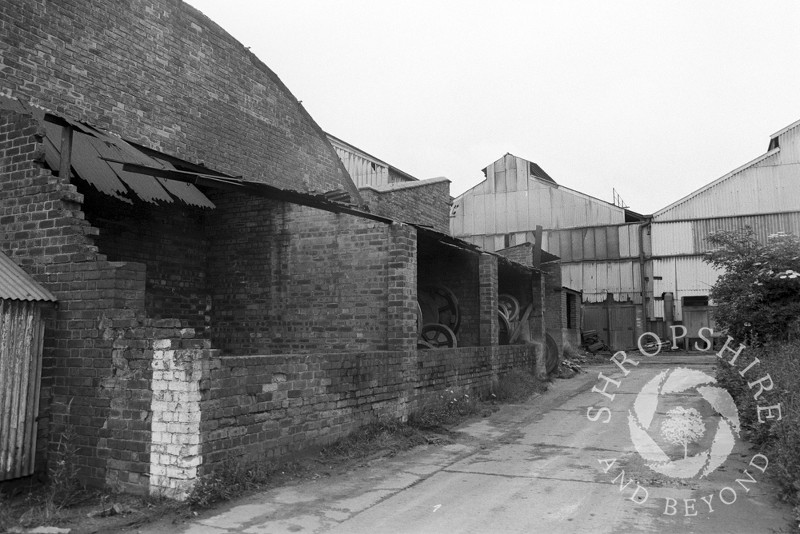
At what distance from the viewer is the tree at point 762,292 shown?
999 centimetres

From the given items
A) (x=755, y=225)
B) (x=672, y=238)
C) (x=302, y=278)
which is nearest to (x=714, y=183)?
(x=755, y=225)

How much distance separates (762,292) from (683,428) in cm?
282

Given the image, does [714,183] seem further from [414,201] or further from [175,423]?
[175,423]

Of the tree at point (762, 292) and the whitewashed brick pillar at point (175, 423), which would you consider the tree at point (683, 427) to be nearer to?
the tree at point (762, 292)

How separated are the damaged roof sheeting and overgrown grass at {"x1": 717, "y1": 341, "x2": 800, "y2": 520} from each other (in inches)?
264

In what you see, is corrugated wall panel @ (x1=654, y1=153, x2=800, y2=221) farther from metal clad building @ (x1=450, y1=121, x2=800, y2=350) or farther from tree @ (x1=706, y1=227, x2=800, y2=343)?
tree @ (x1=706, y1=227, x2=800, y2=343)

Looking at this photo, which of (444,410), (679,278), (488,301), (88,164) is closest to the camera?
(88,164)

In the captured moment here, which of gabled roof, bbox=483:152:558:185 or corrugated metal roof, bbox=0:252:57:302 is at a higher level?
gabled roof, bbox=483:152:558:185

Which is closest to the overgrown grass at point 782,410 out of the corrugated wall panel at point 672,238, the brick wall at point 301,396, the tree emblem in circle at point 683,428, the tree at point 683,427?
the tree emblem in circle at point 683,428

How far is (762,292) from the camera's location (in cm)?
1014

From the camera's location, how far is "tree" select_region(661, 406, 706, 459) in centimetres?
839

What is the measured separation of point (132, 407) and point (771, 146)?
3080cm

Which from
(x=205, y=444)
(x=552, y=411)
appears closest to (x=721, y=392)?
(x=552, y=411)

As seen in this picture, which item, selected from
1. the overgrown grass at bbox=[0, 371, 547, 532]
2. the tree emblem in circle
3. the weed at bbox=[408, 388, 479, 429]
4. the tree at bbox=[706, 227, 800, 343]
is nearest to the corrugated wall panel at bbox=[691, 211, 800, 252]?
the tree emblem in circle
